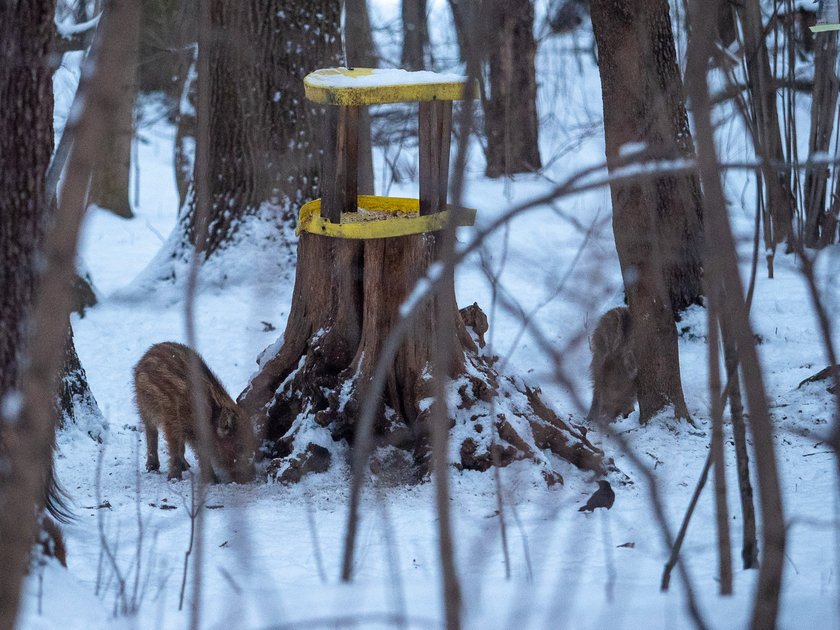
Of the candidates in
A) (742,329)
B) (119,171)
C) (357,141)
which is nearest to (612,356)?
(357,141)

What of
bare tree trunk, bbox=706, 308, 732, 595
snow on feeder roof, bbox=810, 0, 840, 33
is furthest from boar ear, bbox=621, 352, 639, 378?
bare tree trunk, bbox=706, 308, 732, 595

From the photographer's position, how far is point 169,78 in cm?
1772

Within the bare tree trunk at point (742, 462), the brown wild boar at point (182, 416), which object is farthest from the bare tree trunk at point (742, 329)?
the brown wild boar at point (182, 416)

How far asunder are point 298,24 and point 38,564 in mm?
6211

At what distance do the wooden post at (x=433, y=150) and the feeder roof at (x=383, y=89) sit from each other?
0.41 ft

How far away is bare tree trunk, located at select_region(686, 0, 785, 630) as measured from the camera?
1738 millimetres

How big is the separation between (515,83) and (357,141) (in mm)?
9909

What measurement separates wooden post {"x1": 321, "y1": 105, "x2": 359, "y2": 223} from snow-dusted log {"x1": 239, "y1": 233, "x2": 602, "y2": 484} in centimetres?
19

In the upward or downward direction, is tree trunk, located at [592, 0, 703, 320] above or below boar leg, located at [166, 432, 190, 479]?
above

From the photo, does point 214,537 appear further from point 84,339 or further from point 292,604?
point 84,339

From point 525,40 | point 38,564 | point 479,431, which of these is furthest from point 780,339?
point 525,40

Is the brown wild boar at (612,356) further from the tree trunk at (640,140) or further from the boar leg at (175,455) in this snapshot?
the boar leg at (175,455)

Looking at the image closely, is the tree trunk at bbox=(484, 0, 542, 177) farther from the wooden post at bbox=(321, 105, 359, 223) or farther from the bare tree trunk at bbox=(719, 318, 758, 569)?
the bare tree trunk at bbox=(719, 318, 758, 569)

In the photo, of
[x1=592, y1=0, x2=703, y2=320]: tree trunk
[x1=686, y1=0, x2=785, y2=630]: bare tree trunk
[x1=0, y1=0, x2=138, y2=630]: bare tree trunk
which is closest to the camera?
[x1=0, y1=0, x2=138, y2=630]: bare tree trunk
